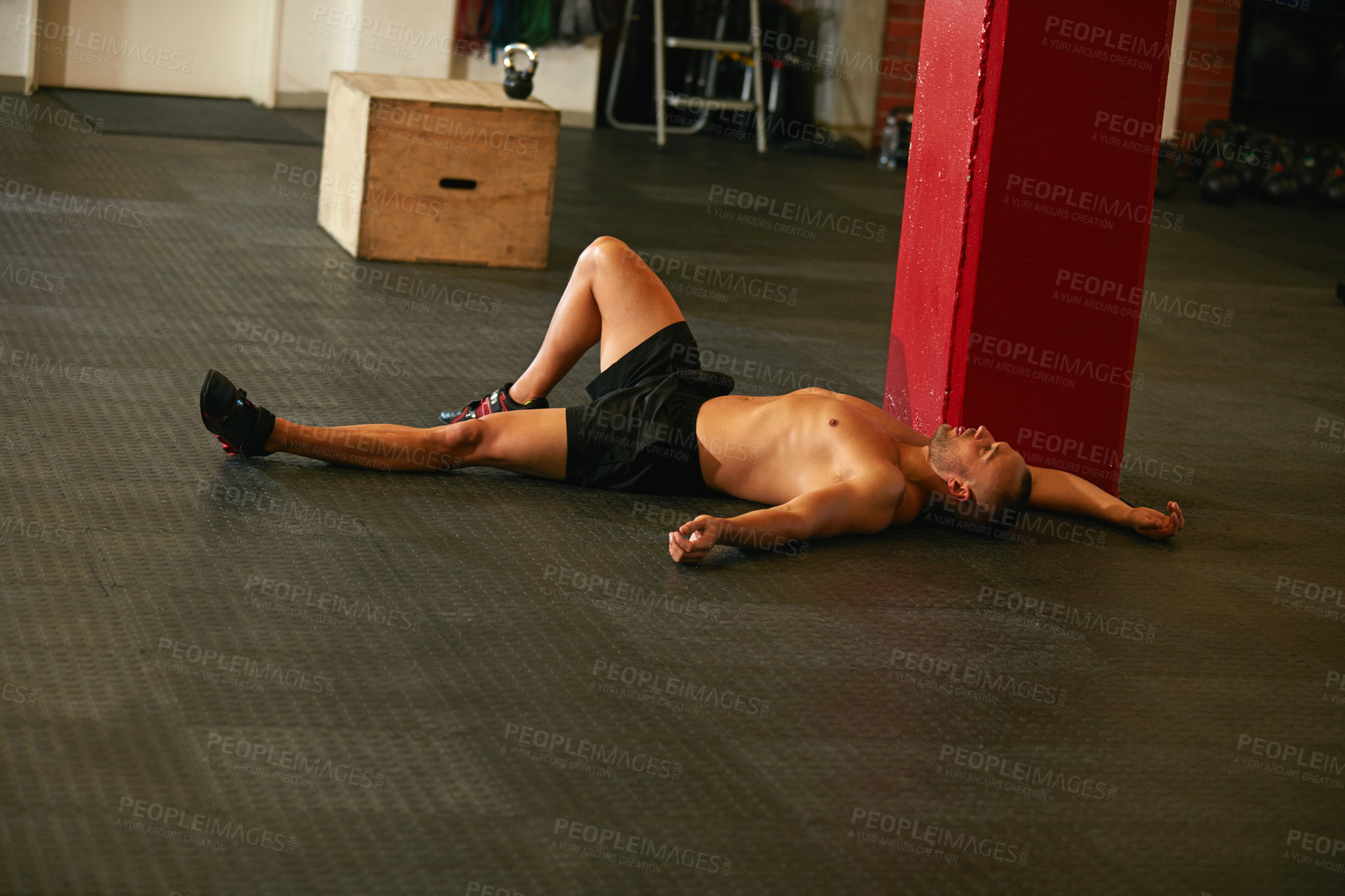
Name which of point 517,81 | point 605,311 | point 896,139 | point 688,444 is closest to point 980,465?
point 688,444

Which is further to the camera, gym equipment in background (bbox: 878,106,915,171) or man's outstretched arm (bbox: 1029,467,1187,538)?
gym equipment in background (bbox: 878,106,915,171)

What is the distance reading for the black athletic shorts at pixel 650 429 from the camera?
291 cm

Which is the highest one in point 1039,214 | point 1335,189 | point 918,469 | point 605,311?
point 1335,189

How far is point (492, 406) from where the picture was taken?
128 inches

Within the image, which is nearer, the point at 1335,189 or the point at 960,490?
the point at 960,490

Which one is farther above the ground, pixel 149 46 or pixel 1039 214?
pixel 149 46

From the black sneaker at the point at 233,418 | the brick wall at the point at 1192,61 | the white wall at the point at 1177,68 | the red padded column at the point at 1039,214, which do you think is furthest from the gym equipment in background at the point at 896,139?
the black sneaker at the point at 233,418

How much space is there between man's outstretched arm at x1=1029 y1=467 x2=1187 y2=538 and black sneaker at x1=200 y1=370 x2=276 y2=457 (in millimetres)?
1613

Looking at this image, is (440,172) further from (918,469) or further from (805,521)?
(805,521)

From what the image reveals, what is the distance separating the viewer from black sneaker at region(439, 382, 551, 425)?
3.21 m

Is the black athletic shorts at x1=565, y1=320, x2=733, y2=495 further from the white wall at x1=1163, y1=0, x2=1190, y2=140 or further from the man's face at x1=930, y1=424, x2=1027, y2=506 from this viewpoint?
the white wall at x1=1163, y1=0, x2=1190, y2=140

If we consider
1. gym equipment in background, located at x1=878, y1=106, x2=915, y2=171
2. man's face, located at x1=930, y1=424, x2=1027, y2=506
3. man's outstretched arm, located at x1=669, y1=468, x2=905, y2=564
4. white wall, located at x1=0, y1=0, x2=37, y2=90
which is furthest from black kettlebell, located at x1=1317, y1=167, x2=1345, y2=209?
white wall, located at x1=0, y1=0, x2=37, y2=90

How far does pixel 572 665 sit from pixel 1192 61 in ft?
25.6

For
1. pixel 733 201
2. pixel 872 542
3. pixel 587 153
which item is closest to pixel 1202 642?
pixel 872 542
